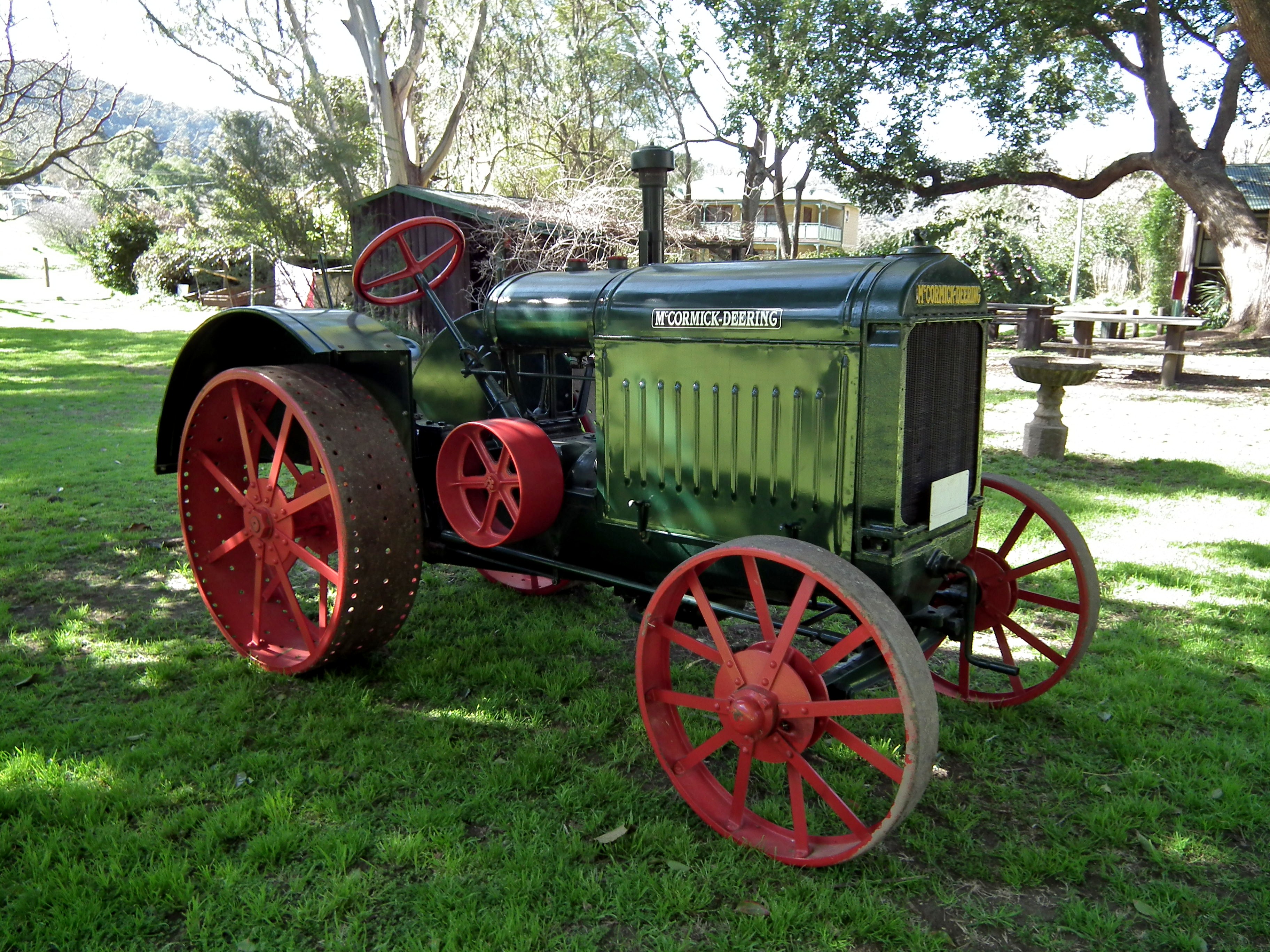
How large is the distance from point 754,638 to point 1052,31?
13.0m

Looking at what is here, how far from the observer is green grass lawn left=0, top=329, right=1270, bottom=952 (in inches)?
82.6

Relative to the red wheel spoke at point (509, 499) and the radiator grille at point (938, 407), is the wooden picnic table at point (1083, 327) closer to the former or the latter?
the radiator grille at point (938, 407)

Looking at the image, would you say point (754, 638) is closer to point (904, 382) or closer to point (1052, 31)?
point (904, 382)

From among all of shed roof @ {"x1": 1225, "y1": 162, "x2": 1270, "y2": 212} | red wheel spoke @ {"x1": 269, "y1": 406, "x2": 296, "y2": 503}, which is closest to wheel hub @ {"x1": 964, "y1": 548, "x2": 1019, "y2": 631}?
red wheel spoke @ {"x1": 269, "y1": 406, "x2": 296, "y2": 503}

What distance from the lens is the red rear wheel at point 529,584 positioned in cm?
415

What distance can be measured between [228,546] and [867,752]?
2.40 m

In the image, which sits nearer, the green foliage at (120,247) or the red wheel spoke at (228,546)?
the red wheel spoke at (228,546)

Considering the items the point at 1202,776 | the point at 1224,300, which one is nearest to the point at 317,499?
the point at 1202,776

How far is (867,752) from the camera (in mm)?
2180

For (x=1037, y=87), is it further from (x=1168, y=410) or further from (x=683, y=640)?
(x=683, y=640)

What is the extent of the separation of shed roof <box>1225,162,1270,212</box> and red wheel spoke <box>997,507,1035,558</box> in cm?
1881

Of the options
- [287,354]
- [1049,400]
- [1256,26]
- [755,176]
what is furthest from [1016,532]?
[755,176]

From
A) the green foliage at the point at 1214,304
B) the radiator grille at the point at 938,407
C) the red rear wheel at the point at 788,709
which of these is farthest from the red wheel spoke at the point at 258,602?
the green foliage at the point at 1214,304

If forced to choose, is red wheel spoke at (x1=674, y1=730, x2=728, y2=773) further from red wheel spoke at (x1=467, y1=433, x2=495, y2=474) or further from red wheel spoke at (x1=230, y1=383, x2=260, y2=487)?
red wheel spoke at (x1=230, y1=383, x2=260, y2=487)
